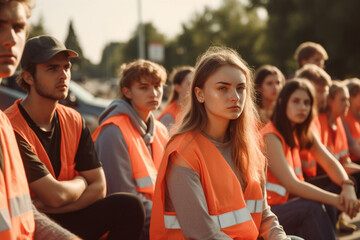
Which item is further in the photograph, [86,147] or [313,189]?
[313,189]

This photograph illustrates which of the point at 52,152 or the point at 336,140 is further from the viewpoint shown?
the point at 336,140

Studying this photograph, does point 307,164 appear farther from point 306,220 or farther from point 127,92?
point 127,92

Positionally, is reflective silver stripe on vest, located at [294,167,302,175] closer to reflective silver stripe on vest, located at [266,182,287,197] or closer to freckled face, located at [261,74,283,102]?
reflective silver stripe on vest, located at [266,182,287,197]

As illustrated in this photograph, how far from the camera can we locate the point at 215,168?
2.64m

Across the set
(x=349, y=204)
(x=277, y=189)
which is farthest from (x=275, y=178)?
(x=349, y=204)

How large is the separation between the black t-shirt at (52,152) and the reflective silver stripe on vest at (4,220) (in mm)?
1007

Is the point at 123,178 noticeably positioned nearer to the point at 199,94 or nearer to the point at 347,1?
the point at 199,94

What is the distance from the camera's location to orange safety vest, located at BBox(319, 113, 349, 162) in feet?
17.6

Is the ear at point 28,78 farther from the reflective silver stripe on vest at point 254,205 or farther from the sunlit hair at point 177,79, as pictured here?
the sunlit hair at point 177,79

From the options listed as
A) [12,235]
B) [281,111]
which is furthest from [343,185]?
[12,235]

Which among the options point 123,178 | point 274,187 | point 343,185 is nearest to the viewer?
point 123,178

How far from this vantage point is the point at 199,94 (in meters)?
2.83

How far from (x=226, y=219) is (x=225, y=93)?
751 mm

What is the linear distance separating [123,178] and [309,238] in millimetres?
1650
